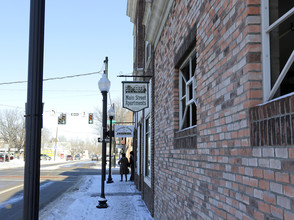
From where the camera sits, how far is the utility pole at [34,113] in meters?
3.33

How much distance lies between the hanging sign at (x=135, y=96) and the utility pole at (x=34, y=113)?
5.59 metres

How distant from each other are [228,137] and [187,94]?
2.37 meters

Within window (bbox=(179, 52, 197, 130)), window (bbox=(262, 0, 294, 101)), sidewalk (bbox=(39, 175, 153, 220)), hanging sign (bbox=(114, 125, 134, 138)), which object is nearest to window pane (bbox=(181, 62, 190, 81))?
window (bbox=(179, 52, 197, 130))

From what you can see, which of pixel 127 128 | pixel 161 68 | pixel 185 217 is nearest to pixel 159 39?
pixel 161 68

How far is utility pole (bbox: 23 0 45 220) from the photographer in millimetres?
3326

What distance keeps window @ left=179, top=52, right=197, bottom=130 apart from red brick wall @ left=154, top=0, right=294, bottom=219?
459 millimetres

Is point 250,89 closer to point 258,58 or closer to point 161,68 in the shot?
point 258,58

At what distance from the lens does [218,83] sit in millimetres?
3283

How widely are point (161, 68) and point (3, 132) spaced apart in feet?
213

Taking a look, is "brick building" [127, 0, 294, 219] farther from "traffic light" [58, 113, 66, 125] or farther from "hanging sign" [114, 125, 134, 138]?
"traffic light" [58, 113, 66, 125]

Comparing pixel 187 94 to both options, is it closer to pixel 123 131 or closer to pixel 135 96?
pixel 135 96

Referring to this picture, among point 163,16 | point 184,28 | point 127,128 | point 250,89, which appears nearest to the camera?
point 250,89

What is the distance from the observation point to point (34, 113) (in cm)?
346

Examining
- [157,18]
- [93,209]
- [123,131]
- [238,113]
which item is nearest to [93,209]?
[93,209]
